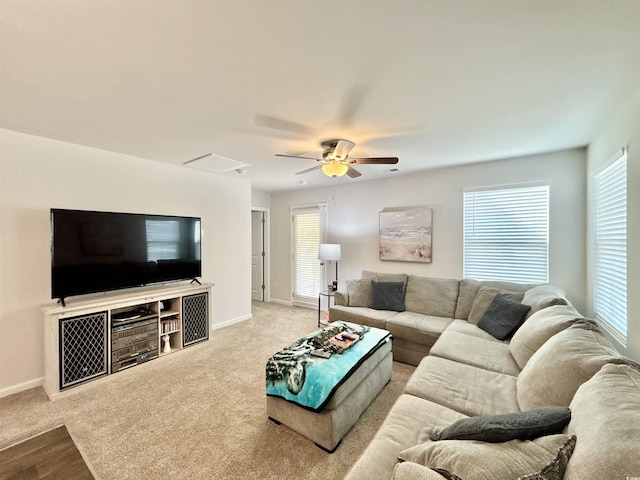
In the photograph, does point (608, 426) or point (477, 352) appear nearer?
point (608, 426)

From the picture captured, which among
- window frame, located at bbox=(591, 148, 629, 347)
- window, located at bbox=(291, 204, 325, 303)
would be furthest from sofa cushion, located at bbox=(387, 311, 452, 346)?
window, located at bbox=(291, 204, 325, 303)

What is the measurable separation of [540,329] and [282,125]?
2672 mm

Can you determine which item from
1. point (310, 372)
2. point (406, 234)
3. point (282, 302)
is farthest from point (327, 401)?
point (282, 302)

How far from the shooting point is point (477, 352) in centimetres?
235

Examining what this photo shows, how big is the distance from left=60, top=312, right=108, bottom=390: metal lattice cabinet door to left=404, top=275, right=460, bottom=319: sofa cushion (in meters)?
3.62

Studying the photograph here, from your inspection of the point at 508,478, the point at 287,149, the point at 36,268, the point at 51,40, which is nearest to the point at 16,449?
the point at 36,268

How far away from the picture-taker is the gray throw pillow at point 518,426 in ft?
3.26

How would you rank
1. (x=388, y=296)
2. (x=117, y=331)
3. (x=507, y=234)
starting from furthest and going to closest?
1. (x=388, y=296)
2. (x=507, y=234)
3. (x=117, y=331)

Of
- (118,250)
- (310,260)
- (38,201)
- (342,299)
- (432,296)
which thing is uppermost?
(38,201)

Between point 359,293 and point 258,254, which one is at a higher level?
point 258,254

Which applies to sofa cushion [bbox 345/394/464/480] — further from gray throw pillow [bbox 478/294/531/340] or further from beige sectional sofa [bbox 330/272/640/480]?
gray throw pillow [bbox 478/294/531/340]

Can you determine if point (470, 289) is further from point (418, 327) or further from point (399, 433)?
point (399, 433)

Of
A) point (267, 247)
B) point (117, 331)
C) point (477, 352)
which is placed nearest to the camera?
point (477, 352)

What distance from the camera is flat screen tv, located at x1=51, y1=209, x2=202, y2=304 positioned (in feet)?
8.69
